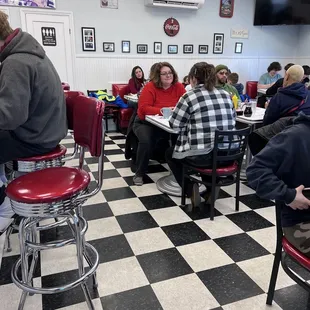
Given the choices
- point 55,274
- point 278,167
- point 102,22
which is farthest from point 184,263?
point 102,22

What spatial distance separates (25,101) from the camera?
1444mm

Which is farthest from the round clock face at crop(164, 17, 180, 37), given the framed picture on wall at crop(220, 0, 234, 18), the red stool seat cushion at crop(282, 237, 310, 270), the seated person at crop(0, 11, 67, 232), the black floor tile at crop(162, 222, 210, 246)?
the red stool seat cushion at crop(282, 237, 310, 270)

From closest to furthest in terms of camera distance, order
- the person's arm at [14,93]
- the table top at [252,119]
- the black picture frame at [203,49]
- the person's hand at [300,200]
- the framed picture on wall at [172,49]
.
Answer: the person's hand at [300,200]
the person's arm at [14,93]
the table top at [252,119]
the framed picture on wall at [172,49]
the black picture frame at [203,49]

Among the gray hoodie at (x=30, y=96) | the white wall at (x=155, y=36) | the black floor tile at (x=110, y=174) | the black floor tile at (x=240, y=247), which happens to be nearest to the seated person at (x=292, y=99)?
the black floor tile at (x=240, y=247)

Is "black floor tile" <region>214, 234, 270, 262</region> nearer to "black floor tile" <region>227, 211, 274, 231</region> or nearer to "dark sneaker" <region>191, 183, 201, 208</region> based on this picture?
"black floor tile" <region>227, 211, 274, 231</region>

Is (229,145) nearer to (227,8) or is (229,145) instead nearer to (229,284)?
(229,284)

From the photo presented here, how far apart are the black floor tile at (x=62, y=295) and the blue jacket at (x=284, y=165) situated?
3.53 ft

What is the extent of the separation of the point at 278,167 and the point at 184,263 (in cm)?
98

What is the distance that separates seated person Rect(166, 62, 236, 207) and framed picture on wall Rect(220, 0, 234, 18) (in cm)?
530

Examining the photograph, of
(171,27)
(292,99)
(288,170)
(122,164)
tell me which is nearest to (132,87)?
(171,27)

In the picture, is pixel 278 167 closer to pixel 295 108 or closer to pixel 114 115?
pixel 295 108

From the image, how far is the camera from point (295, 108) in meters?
2.41

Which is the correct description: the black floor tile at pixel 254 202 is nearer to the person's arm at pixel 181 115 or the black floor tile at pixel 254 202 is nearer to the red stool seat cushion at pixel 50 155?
the person's arm at pixel 181 115

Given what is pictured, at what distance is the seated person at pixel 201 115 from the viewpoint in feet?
7.73
